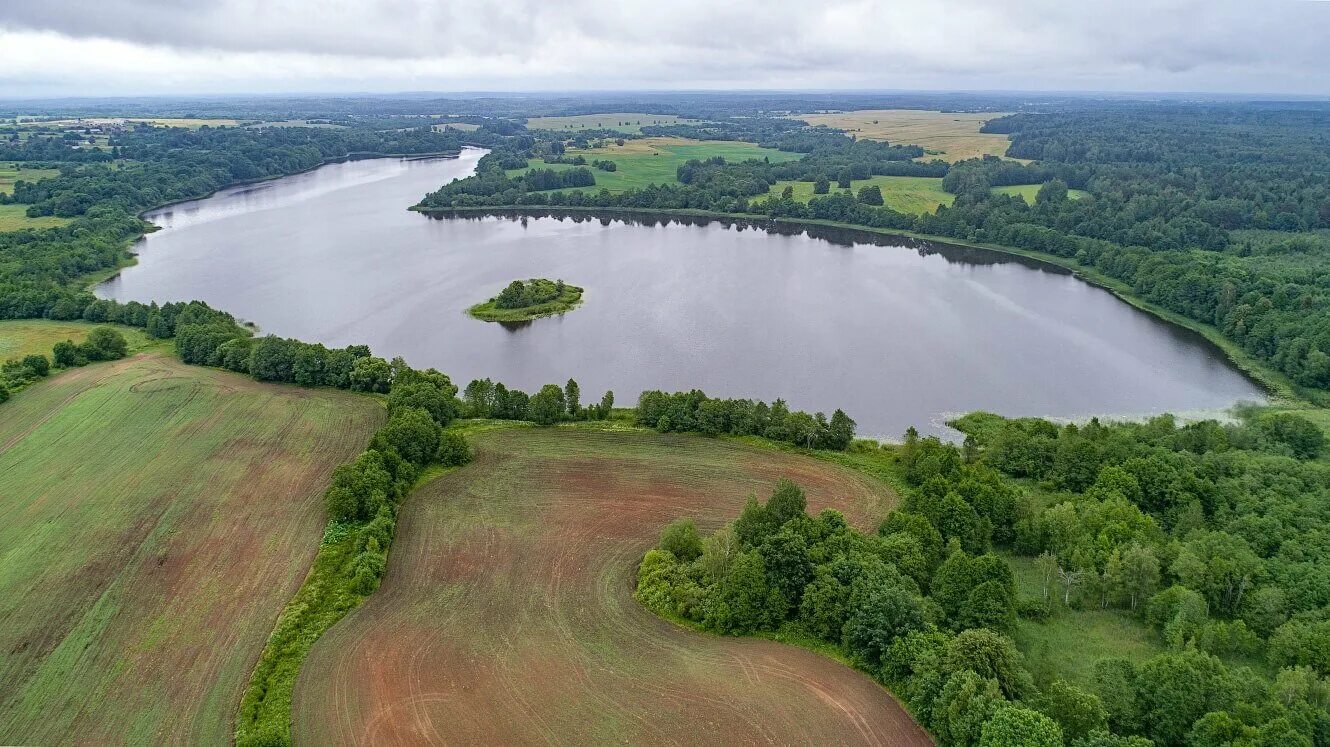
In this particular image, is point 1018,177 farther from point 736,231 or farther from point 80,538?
point 80,538

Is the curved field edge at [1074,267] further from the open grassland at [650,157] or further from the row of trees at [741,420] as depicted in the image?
the row of trees at [741,420]

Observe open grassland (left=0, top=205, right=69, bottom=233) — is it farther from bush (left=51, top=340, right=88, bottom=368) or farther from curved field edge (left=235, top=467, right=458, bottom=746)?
curved field edge (left=235, top=467, right=458, bottom=746)

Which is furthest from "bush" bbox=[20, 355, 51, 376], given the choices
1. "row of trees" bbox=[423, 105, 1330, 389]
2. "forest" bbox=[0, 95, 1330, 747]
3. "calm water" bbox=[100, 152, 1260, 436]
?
"row of trees" bbox=[423, 105, 1330, 389]

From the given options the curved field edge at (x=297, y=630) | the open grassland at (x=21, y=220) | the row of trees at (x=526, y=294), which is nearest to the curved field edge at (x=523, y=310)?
the row of trees at (x=526, y=294)

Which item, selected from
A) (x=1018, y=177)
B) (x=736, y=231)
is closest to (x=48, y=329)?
(x=736, y=231)

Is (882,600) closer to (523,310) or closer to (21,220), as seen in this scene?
(523,310)
